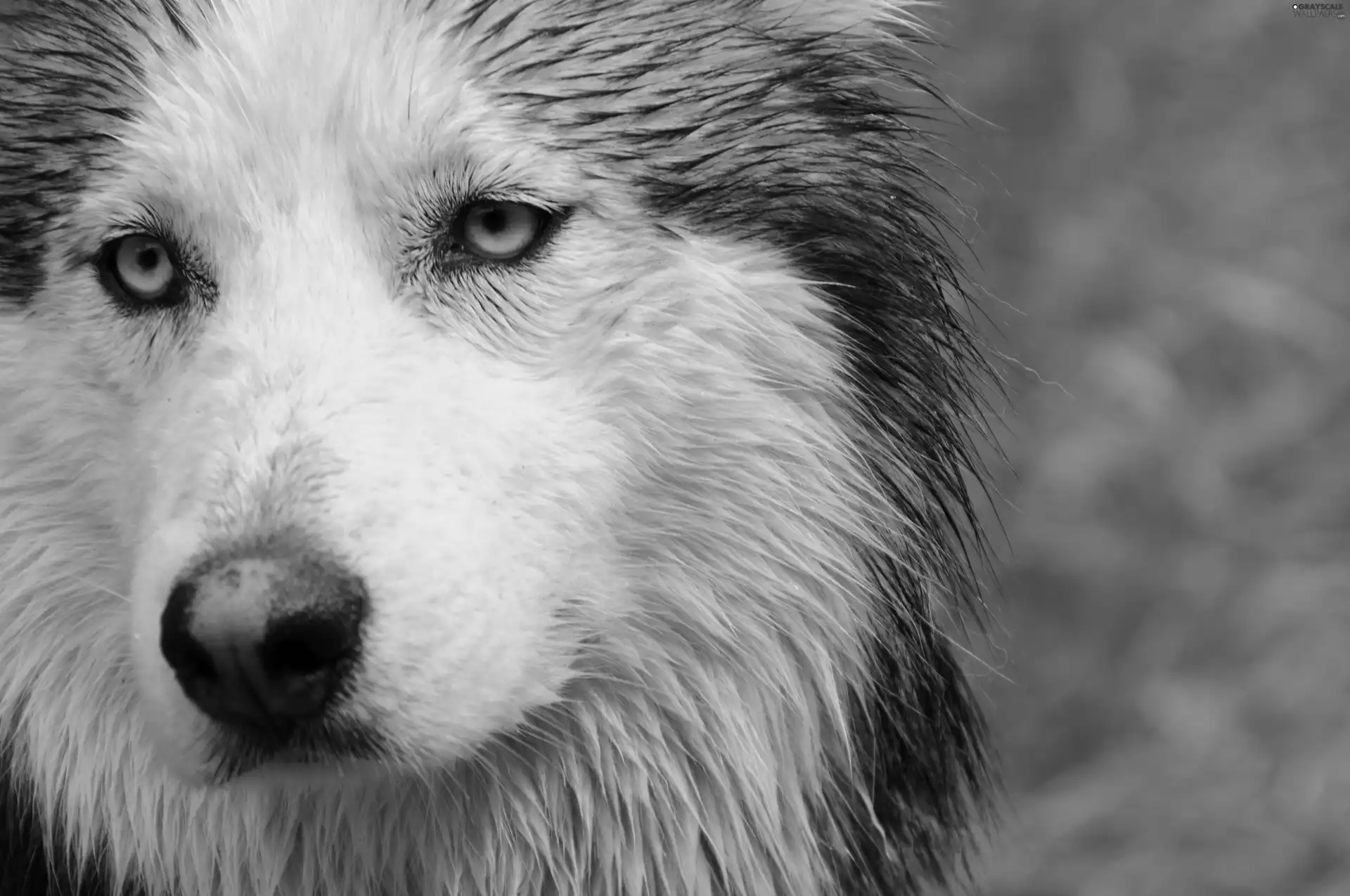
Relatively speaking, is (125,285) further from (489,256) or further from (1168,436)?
(1168,436)

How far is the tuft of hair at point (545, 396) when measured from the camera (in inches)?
81.4

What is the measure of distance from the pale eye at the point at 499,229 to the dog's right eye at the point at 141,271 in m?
0.42

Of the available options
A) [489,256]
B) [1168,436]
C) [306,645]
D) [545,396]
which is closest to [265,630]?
[306,645]

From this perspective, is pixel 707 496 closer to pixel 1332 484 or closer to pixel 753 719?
pixel 753 719

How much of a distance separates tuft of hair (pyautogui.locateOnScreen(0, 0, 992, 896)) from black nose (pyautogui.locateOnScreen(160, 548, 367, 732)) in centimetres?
15

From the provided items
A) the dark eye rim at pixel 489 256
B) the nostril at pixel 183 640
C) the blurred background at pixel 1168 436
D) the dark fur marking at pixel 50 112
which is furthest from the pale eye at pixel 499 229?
the blurred background at pixel 1168 436

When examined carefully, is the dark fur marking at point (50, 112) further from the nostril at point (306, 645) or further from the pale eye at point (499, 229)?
the nostril at point (306, 645)

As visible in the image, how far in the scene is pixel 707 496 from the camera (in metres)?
2.24

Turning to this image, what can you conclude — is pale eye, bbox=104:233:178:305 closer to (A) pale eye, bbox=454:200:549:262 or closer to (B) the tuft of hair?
(B) the tuft of hair

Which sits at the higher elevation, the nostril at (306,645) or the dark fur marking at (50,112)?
the dark fur marking at (50,112)

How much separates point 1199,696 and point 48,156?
3.67 metres

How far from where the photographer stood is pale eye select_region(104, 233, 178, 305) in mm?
2156

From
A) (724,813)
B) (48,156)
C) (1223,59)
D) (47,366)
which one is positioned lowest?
(724,813)

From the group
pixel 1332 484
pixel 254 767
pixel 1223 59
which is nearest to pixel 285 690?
pixel 254 767
